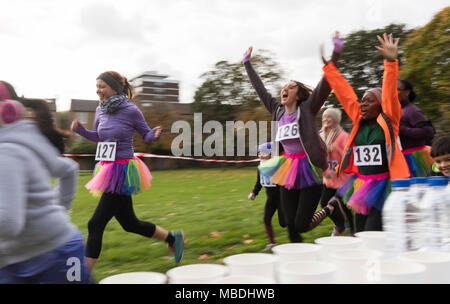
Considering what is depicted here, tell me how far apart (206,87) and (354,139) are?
22239 millimetres

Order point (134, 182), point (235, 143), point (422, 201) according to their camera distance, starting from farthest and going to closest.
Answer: point (235, 143)
point (134, 182)
point (422, 201)

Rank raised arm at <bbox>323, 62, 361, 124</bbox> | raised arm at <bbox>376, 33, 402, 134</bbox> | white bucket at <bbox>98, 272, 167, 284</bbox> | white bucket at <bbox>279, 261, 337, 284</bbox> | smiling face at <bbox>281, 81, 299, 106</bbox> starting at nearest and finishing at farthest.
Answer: white bucket at <bbox>279, 261, 337, 284</bbox> → white bucket at <bbox>98, 272, 167, 284</bbox> → raised arm at <bbox>376, 33, 402, 134</bbox> → raised arm at <bbox>323, 62, 361, 124</bbox> → smiling face at <bbox>281, 81, 299, 106</bbox>

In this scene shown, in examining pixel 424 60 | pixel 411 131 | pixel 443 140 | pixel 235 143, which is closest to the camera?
pixel 443 140

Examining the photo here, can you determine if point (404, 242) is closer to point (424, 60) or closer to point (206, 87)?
point (424, 60)

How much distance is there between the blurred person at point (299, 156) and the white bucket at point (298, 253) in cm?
240

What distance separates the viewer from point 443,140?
3250 millimetres

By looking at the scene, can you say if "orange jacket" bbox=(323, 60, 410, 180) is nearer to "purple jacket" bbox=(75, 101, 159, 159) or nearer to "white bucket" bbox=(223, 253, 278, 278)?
"purple jacket" bbox=(75, 101, 159, 159)

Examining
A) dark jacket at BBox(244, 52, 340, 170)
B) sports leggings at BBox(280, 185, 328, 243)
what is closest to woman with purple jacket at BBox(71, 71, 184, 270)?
sports leggings at BBox(280, 185, 328, 243)

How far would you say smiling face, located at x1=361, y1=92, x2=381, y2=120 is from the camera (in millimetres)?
4020

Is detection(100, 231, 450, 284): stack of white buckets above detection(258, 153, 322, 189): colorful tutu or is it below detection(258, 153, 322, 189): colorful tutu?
below

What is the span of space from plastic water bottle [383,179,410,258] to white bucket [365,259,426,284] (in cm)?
38

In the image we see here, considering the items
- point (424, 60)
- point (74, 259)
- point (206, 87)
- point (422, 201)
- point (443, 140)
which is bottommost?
point (74, 259)

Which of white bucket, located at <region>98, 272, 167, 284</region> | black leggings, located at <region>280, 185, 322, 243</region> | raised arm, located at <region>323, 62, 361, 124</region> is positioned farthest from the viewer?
black leggings, located at <region>280, 185, 322, 243</region>

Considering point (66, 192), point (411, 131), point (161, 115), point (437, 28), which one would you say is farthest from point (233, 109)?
point (66, 192)
